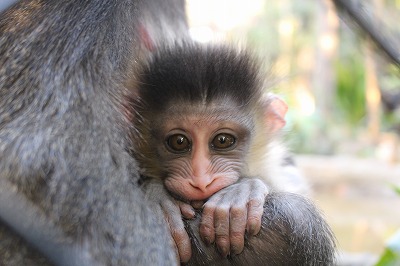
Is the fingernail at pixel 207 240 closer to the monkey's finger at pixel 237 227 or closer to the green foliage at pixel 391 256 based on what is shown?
the monkey's finger at pixel 237 227

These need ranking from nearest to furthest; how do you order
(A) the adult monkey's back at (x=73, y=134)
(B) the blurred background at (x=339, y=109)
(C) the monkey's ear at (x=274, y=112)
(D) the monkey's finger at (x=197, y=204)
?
1. (A) the adult monkey's back at (x=73, y=134)
2. (D) the monkey's finger at (x=197, y=204)
3. (C) the monkey's ear at (x=274, y=112)
4. (B) the blurred background at (x=339, y=109)

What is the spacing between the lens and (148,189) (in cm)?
176

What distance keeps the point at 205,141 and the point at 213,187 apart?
0.18m

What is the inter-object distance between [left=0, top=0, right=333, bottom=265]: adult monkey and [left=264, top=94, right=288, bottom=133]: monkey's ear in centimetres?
55

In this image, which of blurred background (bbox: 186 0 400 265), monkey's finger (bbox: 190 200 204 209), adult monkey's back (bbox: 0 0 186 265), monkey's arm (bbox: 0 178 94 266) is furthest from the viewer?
blurred background (bbox: 186 0 400 265)

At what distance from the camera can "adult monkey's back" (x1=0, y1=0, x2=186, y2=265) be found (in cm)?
151

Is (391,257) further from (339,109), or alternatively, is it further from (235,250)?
(339,109)

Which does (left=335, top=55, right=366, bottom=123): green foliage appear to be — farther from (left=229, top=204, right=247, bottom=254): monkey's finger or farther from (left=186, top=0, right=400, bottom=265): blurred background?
(left=229, top=204, right=247, bottom=254): monkey's finger

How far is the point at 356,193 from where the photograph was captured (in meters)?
8.85

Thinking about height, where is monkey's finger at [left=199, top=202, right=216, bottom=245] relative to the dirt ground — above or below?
above

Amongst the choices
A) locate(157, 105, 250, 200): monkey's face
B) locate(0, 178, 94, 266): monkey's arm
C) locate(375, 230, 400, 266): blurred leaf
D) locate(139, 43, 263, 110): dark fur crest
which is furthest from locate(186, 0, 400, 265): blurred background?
locate(0, 178, 94, 266): monkey's arm

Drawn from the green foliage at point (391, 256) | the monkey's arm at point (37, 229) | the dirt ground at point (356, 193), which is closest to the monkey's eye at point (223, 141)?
the monkey's arm at point (37, 229)

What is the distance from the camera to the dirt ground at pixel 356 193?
24.1ft

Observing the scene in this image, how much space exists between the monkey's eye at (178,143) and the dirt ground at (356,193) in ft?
17.7
